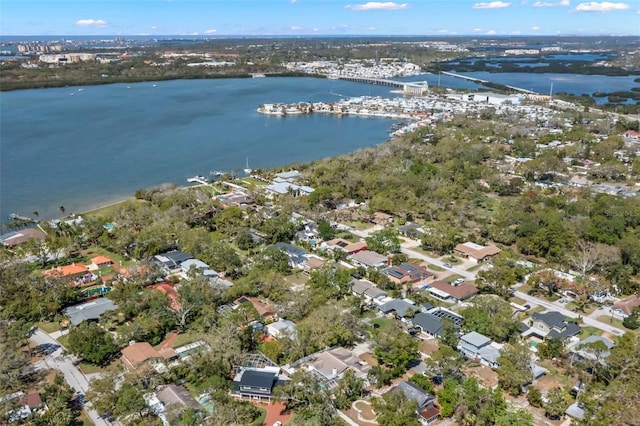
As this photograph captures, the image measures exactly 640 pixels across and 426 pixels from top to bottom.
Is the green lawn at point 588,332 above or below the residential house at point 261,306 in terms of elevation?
below

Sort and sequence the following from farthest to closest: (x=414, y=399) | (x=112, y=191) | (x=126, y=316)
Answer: (x=112, y=191)
(x=126, y=316)
(x=414, y=399)

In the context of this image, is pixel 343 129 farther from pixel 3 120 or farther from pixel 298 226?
pixel 3 120

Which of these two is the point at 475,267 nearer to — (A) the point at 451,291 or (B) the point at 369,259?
(A) the point at 451,291

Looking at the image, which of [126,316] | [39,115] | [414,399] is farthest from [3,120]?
[414,399]

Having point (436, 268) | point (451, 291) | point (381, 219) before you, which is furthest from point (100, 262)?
point (451, 291)

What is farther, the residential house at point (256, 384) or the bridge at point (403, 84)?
the bridge at point (403, 84)

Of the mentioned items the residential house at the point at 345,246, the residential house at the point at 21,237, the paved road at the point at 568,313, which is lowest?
the paved road at the point at 568,313

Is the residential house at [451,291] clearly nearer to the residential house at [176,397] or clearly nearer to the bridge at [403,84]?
the residential house at [176,397]

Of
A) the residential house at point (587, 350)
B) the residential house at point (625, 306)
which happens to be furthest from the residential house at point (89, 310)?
the residential house at point (625, 306)
